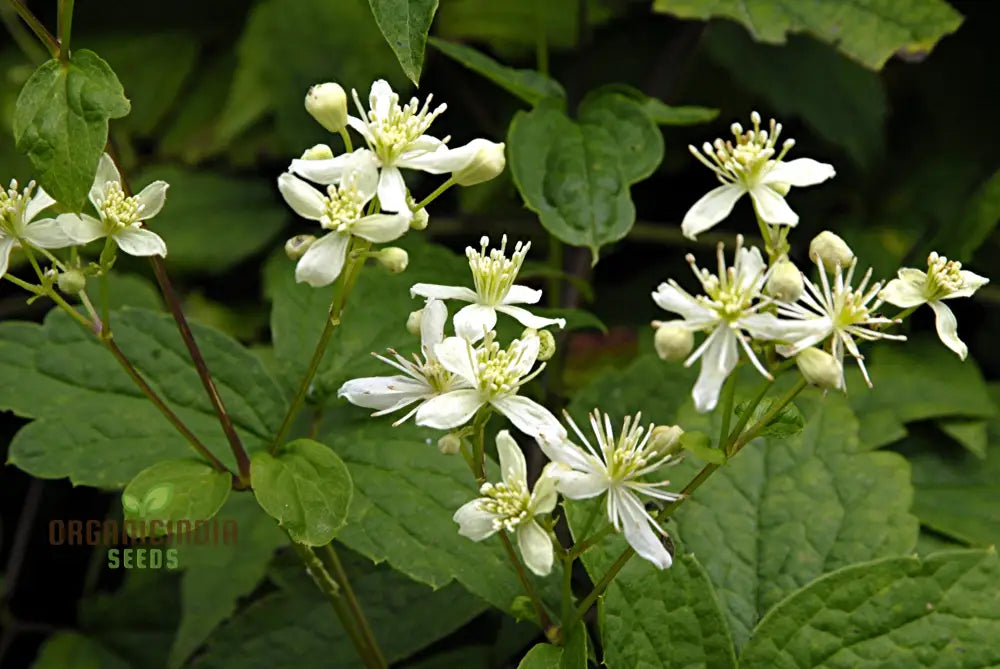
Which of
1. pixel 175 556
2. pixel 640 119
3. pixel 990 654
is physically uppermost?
pixel 640 119

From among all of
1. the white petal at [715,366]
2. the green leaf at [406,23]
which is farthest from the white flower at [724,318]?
the green leaf at [406,23]

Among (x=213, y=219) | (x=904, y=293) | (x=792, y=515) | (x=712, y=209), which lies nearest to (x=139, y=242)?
(x=712, y=209)

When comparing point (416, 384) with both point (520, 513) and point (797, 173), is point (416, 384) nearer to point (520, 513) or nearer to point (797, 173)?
point (520, 513)

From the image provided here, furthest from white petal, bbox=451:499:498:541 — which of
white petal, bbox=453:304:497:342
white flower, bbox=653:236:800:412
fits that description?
white flower, bbox=653:236:800:412

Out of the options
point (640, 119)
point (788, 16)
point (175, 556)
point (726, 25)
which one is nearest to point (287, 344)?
point (175, 556)

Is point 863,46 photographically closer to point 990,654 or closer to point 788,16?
point 788,16

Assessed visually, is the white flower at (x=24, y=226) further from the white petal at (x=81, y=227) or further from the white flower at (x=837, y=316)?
the white flower at (x=837, y=316)

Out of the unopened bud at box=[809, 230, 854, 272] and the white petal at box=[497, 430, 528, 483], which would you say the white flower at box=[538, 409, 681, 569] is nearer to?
the white petal at box=[497, 430, 528, 483]
